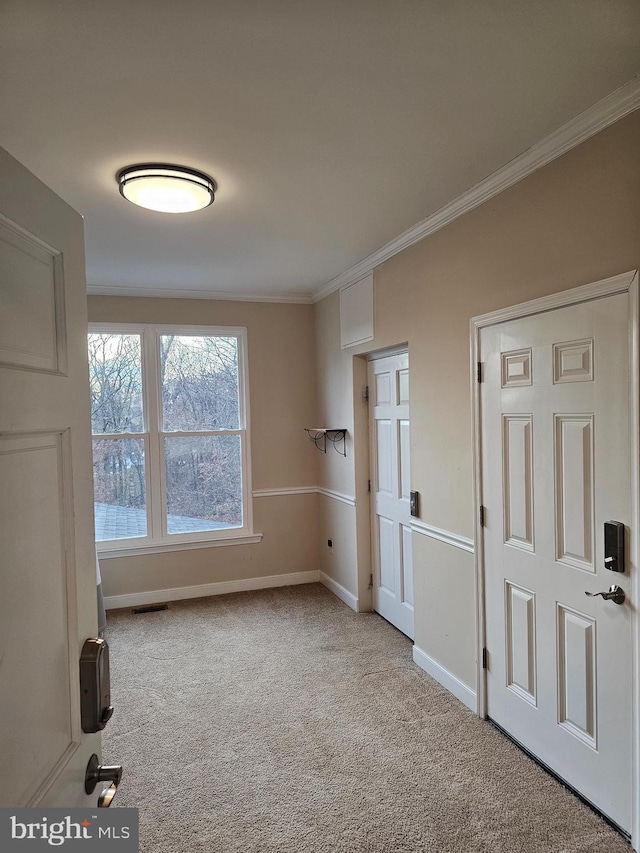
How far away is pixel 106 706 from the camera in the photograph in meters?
1.04

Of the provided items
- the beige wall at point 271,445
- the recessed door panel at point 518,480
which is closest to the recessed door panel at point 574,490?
A: the recessed door panel at point 518,480

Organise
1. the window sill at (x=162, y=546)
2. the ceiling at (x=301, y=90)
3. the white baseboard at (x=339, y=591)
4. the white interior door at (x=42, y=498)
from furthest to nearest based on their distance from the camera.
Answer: the window sill at (x=162, y=546) < the white baseboard at (x=339, y=591) < the ceiling at (x=301, y=90) < the white interior door at (x=42, y=498)

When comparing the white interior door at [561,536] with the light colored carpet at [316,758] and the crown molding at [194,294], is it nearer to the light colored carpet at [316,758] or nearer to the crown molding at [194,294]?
the light colored carpet at [316,758]

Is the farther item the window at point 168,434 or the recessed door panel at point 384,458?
the window at point 168,434

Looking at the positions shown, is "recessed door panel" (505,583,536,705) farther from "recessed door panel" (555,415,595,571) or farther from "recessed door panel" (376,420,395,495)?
"recessed door panel" (376,420,395,495)

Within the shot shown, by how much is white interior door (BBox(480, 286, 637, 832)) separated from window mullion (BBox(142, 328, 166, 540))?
2.86m

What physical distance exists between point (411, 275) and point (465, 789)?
2616mm

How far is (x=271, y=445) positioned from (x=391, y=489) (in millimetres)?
1429

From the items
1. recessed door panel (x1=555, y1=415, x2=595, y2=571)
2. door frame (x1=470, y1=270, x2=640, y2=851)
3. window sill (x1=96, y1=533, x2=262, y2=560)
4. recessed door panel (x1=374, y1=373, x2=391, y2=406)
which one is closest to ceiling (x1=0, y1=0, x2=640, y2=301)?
door frame (x1=470, y1=270, x2=640, y2=851)

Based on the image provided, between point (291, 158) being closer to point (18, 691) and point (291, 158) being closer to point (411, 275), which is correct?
point (411, 275)

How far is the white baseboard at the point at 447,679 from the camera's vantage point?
262 centimetres

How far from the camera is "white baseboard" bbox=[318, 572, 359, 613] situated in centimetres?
406

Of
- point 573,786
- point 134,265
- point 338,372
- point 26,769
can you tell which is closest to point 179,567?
point 338,372

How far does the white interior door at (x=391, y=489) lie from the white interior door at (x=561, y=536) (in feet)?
3.33
